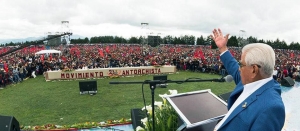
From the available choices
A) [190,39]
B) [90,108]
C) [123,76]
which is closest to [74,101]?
[90,108]

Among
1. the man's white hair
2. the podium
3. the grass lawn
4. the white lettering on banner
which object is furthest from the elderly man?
the white lettering on banner

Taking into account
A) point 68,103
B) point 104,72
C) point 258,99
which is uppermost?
point 258,99

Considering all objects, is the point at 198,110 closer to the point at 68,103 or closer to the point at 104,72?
the point at 68,103

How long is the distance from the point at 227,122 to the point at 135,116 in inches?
163

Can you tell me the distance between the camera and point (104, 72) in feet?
61.0

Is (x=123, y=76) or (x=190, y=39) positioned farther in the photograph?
(x=190, y=39)

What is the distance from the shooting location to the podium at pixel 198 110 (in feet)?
7.77

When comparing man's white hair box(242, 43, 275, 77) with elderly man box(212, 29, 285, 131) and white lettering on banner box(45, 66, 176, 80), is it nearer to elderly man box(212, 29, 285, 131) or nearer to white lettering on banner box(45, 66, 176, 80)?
elderly man box(212, 29, 285, 131)

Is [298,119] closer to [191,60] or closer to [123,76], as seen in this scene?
[123,76]

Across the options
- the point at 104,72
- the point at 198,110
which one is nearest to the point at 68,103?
the point at 104,72

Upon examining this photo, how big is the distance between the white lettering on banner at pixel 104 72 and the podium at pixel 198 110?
16099 mm

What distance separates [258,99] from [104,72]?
17.6 m

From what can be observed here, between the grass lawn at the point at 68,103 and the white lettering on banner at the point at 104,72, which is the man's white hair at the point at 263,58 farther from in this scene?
the white lettering on banner at the point at 104,72

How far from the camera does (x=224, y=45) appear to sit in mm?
2766
